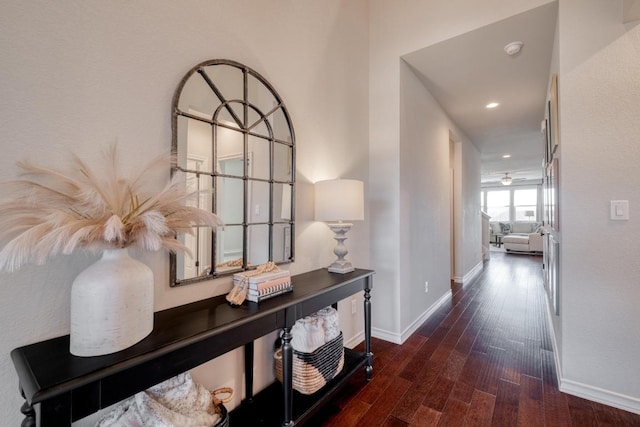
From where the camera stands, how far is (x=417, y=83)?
2.98m

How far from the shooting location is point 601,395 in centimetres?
174

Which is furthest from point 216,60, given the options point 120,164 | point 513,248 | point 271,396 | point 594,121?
point 513,248

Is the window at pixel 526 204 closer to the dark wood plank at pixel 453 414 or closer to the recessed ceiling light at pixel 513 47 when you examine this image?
the recessed ceiling light at pixel 513 47

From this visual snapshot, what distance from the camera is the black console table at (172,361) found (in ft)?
2.33

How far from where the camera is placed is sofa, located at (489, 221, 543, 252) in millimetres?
8016

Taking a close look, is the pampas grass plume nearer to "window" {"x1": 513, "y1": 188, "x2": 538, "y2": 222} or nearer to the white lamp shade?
the white lamp shade

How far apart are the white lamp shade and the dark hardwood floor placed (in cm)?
117

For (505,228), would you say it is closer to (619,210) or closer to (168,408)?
(619,210)

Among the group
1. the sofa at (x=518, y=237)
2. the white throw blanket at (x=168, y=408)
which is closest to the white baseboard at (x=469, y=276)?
the sofa at (x=518, y=237)

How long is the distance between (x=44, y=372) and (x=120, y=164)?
2.33 ft

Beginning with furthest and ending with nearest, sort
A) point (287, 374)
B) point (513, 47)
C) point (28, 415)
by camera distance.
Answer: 1. point (513, 47)
2. point (287, 374)
3. point (28, 415)

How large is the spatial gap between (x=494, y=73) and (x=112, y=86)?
3.28 meters

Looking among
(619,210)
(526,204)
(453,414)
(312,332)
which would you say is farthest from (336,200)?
(526,204)

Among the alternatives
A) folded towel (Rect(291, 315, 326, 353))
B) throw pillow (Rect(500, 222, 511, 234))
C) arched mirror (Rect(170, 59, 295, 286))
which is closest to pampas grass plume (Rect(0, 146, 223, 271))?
arched mirror (Rect(170, 59, 295, 286))
